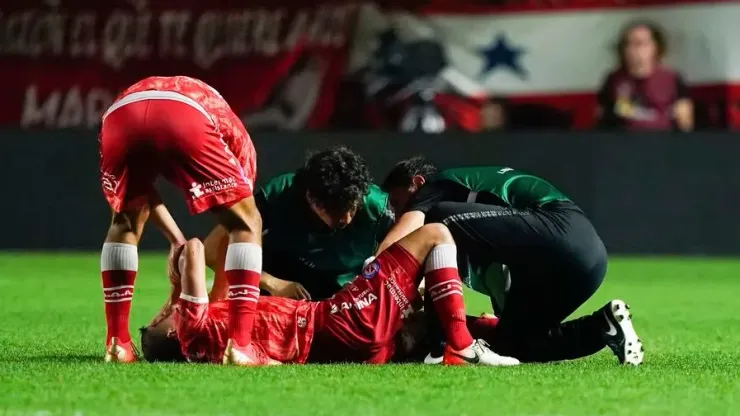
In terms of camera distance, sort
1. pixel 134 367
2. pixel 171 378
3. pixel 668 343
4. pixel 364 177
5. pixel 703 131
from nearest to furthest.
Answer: pixel 171 378 < pixel 134 367 < pixel 364 177 < pixel 668 343 < pixel 703 131

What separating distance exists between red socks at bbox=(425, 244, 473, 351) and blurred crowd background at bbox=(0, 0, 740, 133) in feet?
30.0

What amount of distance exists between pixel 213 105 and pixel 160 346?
1.10 m

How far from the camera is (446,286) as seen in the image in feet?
21.0

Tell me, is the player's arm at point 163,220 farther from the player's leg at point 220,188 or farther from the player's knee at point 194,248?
the player's knee at point 194,248

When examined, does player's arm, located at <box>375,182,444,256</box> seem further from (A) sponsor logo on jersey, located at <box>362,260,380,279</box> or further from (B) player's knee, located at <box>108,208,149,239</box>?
(B) player's knee, located at <box>108,208,149,239</box>

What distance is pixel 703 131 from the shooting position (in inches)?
607

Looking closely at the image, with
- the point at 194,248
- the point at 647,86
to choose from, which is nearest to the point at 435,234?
the point at 194,248

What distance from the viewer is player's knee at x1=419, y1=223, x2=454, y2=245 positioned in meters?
6.42

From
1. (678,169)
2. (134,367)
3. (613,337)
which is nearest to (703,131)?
(678,169)

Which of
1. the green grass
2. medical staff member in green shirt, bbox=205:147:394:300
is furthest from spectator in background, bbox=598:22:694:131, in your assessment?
medical staff member in green shirt, bbox=205:147:394:300

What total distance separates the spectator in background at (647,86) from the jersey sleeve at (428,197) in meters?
8.95

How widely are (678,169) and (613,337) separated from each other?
364 inches

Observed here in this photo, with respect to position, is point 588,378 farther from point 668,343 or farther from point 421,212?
point 668,343

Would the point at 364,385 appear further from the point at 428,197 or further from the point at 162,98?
the point at 162,98
